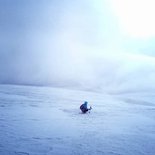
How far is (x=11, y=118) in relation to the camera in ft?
44.8

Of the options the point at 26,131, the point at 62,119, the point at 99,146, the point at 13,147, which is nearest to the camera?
the point at 13,147

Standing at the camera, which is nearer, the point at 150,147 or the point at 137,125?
the point at 150,147

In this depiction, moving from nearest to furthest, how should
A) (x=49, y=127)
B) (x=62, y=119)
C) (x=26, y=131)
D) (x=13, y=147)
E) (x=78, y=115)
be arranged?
(x=13, y=147)
(x=26, y=131)
(x=49, y=127)
(x=62, y=119)
(x=78, y=115)

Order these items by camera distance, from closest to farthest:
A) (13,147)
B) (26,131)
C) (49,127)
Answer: (13,147) → (26,131) → (49,127)

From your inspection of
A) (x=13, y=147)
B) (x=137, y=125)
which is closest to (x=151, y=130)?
→ (x=137, y=125)

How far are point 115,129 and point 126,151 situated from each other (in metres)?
3.63

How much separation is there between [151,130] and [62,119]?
17.5 ft

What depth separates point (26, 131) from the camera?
1094cm

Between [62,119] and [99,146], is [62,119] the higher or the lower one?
the higher one

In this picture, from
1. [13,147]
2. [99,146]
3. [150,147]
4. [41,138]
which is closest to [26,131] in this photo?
[41,138]

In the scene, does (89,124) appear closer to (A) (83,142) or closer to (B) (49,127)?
(B) (49,127)

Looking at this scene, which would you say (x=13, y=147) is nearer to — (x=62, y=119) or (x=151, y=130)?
(x=62, y=119)

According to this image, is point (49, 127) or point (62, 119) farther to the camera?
point (62, 119)

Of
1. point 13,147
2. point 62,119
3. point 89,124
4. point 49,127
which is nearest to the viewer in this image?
point 13,147
